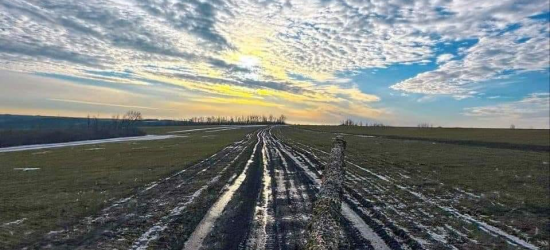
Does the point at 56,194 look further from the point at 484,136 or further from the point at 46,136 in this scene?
the point at 484,136

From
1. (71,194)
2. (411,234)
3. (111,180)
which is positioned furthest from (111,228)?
(111,180)

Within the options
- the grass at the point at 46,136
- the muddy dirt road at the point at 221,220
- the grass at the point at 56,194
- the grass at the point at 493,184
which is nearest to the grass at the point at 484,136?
the grass at the point at 493,184

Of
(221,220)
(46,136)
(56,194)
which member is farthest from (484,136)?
(46,136)

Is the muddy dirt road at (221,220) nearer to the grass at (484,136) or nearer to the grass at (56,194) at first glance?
the grass at (56,194)

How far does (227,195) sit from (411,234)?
6513mm

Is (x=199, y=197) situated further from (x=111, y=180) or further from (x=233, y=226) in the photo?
(x=111, y=180)

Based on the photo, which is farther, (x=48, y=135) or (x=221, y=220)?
(x=48, y=135)

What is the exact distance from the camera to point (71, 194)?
45.2 feet

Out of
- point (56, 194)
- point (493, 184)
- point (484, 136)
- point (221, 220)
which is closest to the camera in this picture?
point (221, 220)

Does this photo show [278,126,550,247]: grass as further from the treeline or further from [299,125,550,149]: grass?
the treeline

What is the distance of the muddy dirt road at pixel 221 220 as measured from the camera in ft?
25.1

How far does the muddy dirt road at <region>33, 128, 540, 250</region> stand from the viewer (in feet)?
25.1

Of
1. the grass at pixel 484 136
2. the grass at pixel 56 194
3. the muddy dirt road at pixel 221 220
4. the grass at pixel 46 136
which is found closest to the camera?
the muddy dirt road at pixel 221 220

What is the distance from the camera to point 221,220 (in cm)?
948
